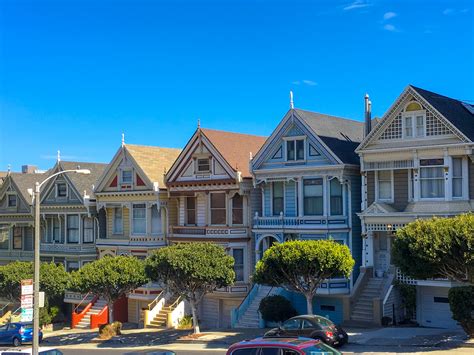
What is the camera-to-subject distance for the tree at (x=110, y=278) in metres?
36.1

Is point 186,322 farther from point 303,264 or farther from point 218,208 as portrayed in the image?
point 303,264

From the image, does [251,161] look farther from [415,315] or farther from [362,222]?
[415,315]

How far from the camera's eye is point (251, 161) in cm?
3809

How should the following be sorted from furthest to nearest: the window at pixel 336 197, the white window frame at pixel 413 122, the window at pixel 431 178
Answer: the window at pixel 336 197 → the white window frame at pixel 413 122 → the window at pixel 431 178

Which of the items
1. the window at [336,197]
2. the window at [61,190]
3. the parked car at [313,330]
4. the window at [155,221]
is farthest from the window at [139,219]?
the parked car at [313,330]

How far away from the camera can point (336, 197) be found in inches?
1410

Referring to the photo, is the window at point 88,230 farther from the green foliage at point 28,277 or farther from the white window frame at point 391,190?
the white window frame at point 391,190

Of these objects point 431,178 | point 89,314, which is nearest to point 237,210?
point 431,178

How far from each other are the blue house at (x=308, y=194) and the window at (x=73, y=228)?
15105 millimetres

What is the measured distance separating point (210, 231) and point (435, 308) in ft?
44.4

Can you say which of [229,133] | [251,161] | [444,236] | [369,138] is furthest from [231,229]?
[444,236]

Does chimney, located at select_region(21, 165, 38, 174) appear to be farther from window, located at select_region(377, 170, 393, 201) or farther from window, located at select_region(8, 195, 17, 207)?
window, located at select_region(377, 170, 393, 201)

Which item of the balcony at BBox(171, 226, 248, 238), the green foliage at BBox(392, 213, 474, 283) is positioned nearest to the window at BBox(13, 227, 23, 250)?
the balcony at BBox(171, 226, 248, 238)

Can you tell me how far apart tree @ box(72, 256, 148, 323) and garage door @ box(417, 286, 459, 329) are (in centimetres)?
1442
